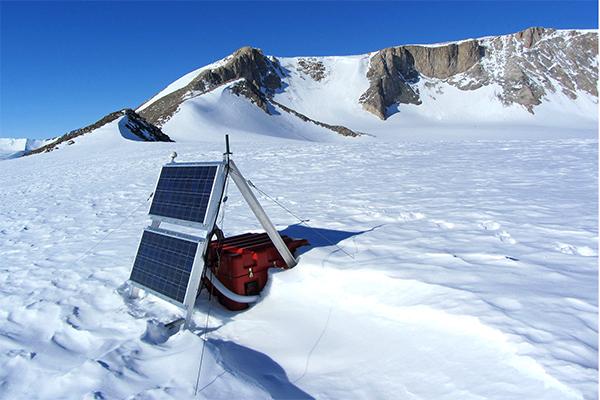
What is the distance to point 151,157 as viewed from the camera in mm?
22828

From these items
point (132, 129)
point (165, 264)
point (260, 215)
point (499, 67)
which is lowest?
point (165, 264)

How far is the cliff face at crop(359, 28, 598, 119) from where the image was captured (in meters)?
112

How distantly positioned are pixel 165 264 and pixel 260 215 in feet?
4.20

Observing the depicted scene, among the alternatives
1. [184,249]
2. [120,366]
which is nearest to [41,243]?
[184,249]

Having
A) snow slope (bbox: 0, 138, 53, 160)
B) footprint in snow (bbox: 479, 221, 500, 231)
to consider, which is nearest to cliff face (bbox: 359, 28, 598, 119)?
footprint in snow (bbox: 479, 221, 500, 231)

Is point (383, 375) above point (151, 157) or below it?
below

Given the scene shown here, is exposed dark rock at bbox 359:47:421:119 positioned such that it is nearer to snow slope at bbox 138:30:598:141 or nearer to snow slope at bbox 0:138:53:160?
snow slope at bbox 138:30:598:141

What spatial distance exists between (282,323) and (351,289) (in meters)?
0.91

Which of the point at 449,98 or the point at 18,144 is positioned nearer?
the point at 449,98

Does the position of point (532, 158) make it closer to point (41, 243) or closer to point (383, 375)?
A: point (383, 375)

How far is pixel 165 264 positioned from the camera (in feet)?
16.0

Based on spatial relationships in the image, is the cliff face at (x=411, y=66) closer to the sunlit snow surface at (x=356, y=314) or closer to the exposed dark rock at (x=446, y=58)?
the exposed dark rock at (x=446, y=58)

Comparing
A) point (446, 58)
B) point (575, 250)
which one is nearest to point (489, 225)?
point (575, 250)

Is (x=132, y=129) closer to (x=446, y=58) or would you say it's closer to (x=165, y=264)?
(x=165, y=264)
